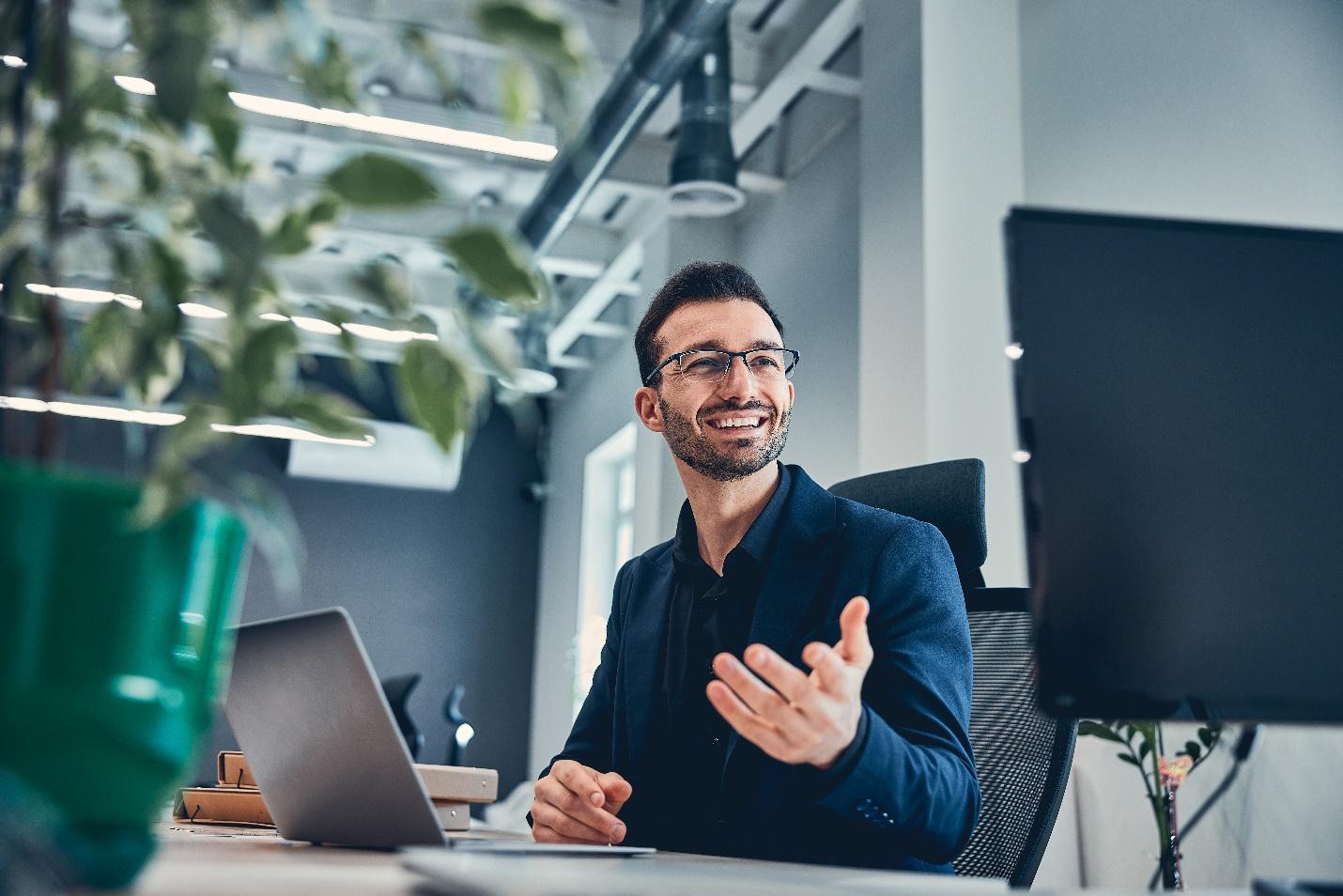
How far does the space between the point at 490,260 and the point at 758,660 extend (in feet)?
1.48

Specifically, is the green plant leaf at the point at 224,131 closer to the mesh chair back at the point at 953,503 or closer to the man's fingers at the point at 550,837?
the man's fingers at the point at 550,837

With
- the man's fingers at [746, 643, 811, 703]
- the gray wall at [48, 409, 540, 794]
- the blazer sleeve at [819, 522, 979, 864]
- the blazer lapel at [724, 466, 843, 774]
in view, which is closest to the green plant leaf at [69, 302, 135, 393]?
the man's fingers at [746, 643, 811, 703]

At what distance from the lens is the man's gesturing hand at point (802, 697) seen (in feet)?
3.29

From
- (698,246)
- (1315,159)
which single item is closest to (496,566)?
(698,246)

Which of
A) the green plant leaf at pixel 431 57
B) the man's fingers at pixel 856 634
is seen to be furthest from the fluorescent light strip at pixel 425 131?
the green plant leaf at pixel 431 57

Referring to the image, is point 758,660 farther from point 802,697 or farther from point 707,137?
point 707,137

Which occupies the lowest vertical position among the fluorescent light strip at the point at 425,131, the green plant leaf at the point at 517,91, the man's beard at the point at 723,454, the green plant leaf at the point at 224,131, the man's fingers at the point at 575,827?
the man's fingers at the point at 575,827

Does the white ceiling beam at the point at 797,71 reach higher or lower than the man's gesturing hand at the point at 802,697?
higher

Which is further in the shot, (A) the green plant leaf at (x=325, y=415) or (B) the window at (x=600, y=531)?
(B) the window at (x=600, y=531)

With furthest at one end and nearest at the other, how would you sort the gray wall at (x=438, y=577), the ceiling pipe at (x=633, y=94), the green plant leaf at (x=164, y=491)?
the gray wall at (x=438, y=577) < the ceiling pipe at (x=633, y=94) < the green plant leaf at (x=164, y=491)

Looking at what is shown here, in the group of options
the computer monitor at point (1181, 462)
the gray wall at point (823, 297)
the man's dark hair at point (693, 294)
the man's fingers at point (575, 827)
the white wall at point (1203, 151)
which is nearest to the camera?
the computer monitor at point (1181, 462)

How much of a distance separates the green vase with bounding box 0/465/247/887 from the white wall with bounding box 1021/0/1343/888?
9.67 ft

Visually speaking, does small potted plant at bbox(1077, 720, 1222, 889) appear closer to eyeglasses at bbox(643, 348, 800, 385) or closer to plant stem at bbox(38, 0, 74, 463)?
eyeglasses at bbox(643, 348, 800, 385)

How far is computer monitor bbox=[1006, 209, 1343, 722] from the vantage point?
80cm
